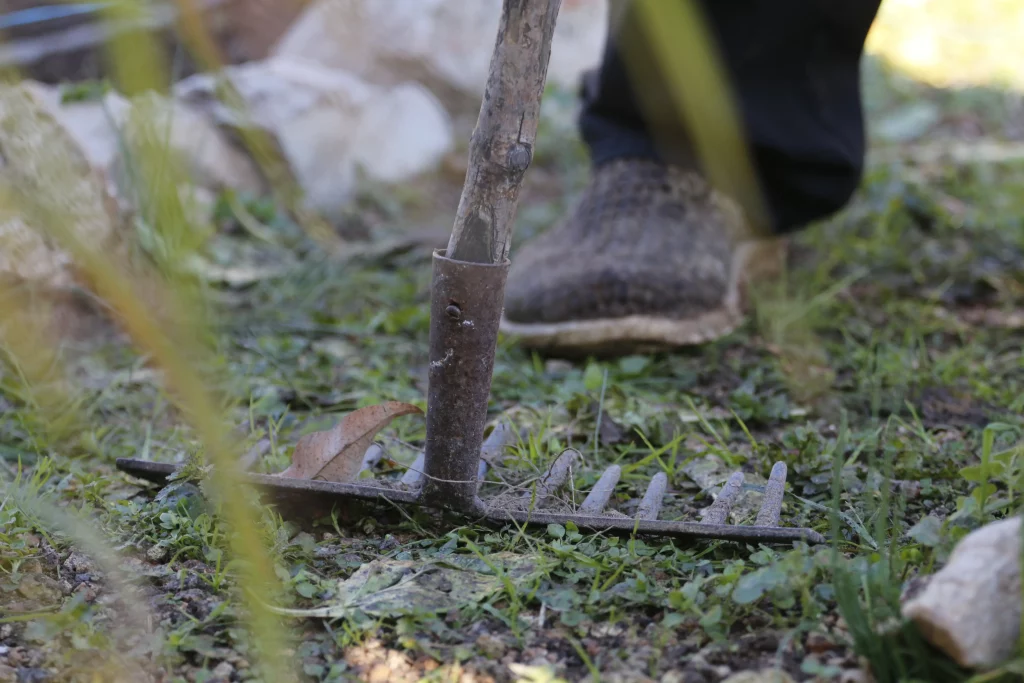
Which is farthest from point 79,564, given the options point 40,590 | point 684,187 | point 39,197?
point 684,187

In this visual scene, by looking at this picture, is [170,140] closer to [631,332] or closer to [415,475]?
[631,332]

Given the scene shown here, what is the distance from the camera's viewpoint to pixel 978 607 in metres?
0.81

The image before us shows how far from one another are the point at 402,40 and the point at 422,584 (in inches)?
127

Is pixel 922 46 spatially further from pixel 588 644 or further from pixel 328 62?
pixel 588 644

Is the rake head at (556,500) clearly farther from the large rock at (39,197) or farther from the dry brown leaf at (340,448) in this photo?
the large rock at (39,197)

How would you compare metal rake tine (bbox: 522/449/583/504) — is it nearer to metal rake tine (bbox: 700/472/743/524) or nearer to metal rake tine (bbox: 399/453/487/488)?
metal rake tine (bbox: 399/453/487/488)

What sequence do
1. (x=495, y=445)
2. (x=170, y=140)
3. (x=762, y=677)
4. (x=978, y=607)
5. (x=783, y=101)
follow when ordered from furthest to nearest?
(x=170, y=140) → (x=783, y=101) → (x=495, y=445) → (x=762, y=677) → (x=978, y=607)

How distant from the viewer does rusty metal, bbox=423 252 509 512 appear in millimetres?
1062

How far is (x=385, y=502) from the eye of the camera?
4.08 feet

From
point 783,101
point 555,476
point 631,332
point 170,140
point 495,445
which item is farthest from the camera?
point 170,140

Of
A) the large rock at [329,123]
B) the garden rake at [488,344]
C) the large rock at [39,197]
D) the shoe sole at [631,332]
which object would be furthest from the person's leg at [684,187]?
the large rock at [329,123]

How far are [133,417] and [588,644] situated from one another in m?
0.94

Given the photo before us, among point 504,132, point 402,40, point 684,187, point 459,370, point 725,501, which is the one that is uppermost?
point 402,40

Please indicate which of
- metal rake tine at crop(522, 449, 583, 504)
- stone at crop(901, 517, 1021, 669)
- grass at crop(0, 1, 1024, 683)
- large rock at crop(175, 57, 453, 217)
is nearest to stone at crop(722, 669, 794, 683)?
grass at crop(0, 1, 1024, 683)
